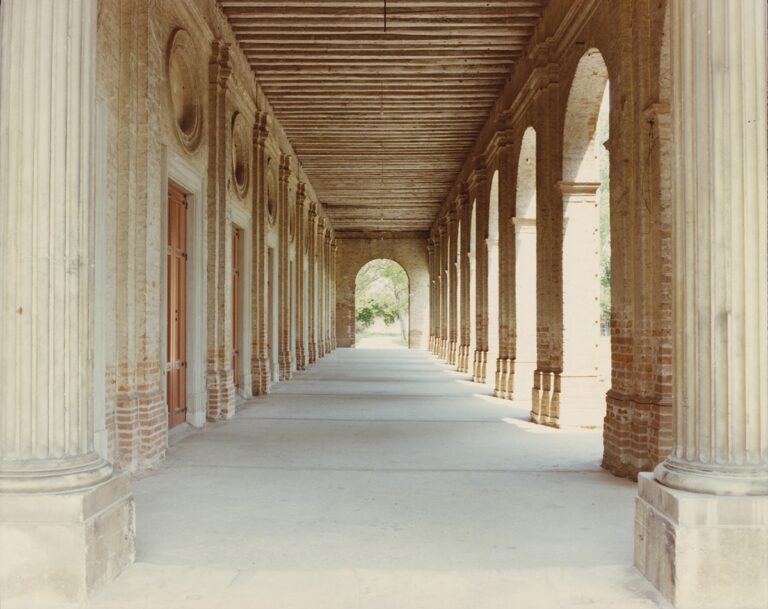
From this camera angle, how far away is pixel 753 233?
3.74 m

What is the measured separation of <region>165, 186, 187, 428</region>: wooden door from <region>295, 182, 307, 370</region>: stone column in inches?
441

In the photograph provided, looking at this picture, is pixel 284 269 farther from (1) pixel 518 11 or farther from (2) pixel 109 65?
(2) pixel 109 65

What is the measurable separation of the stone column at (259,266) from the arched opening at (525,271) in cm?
486

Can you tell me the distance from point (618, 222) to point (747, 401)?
3.96 meters

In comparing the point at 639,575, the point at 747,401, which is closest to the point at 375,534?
the point at 639,575

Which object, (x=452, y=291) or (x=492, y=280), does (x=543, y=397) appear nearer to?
(x=492, y=280)

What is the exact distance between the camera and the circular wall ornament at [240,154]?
12.5m

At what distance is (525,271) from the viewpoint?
13.2 m

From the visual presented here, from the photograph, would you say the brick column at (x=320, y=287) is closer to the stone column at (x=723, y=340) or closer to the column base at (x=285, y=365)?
the column base at (x=285, y=365)

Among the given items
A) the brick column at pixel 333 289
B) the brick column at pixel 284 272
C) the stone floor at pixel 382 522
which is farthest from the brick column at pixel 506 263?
the brick column at pixel 333 289

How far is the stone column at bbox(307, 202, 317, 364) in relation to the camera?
80.3ft

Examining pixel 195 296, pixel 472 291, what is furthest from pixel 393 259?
pixel 195 296

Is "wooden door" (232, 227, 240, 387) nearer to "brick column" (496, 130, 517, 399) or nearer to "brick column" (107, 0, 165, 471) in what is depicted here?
"brick column" (496, 130, 517, 399)

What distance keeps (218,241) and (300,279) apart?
11072 mm
